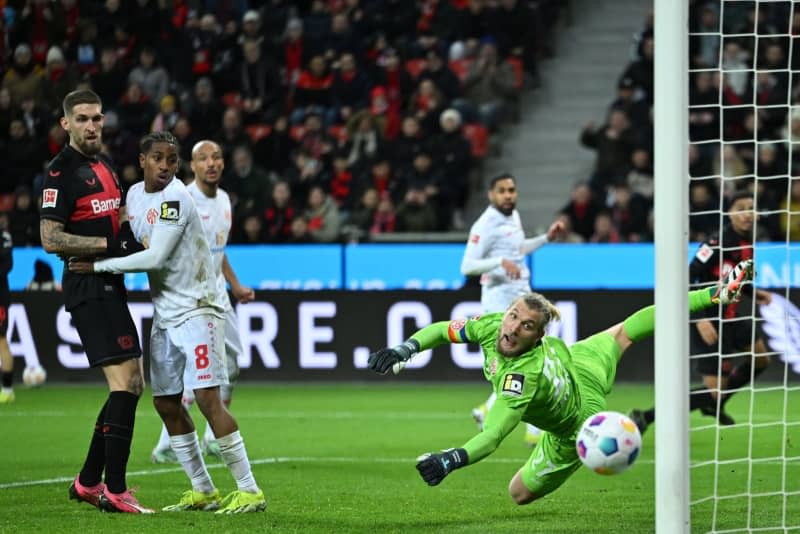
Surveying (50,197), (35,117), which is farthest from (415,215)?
(50,197)

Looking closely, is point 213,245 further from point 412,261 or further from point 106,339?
point 412,261

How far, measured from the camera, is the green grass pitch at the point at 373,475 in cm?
672

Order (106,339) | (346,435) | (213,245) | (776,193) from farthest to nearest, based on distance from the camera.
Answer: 1. (776,193)
2. (346,435)
3. (213,245)
4. (106,339)

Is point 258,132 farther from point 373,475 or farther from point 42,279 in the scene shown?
point 373,475

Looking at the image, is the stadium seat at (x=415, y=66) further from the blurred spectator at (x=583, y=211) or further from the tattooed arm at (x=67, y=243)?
the tattooed arm at (x=67, y=243)

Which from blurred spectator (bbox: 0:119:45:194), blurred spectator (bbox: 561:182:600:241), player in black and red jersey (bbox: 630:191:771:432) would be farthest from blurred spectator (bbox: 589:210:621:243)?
blurred spectator (bbox: 0:119:45:194)

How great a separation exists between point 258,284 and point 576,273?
377 cm

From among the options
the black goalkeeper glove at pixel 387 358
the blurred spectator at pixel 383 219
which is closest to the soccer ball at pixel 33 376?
the blurred spectator at pixel 383 219

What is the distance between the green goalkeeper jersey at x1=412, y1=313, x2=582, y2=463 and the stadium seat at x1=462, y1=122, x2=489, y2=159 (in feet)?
37.5

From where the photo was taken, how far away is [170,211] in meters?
6.81

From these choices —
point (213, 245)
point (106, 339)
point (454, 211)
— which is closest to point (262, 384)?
point (454, 211)

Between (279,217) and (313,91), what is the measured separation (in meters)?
2.99

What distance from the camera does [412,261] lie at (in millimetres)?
15758

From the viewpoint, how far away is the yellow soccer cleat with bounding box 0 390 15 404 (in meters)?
13.4
